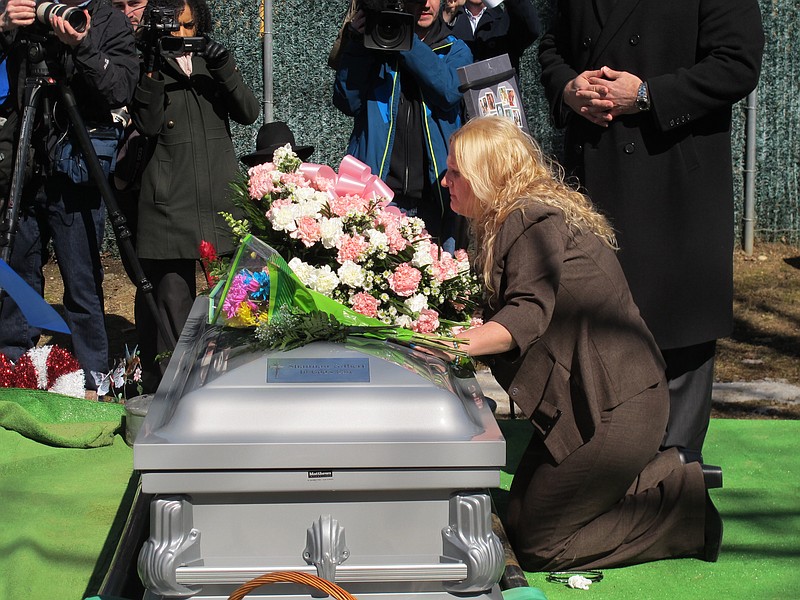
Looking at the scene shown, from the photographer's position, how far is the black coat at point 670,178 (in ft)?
11.0

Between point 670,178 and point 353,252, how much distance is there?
1.25 m

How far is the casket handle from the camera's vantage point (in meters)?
1.95

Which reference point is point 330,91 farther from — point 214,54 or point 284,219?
point 284,219

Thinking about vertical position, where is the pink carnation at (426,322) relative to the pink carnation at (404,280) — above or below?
below

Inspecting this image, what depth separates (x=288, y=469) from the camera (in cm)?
213

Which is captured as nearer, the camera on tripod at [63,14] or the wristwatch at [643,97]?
the wristwatch at [643,97]

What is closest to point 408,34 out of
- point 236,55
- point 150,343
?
point 150,343

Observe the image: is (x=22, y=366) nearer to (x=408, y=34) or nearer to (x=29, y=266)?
(x=29, y=266)

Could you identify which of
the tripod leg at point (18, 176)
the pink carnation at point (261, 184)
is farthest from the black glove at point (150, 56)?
the pink carnation at point (261, 184)

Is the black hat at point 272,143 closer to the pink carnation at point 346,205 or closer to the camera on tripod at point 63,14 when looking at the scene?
the camera on tripod at point 63,14

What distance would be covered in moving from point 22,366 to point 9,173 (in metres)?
0.83

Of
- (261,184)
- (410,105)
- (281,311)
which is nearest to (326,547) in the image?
(281,311)

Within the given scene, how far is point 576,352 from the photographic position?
2809 millimetres

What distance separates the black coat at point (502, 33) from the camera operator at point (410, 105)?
29cm
